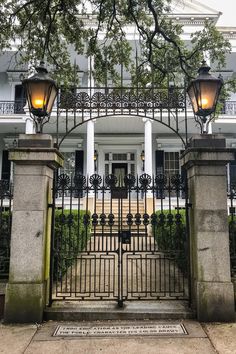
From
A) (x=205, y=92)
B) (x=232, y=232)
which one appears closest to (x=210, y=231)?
(x=232, y=232)

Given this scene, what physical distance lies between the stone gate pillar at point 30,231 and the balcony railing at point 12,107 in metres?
13.8

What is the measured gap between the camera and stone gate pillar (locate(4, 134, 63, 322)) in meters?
4.17

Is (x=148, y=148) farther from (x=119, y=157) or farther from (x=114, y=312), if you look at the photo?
(x=114, y=312)

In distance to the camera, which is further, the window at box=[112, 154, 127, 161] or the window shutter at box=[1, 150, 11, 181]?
the window at box=[112, 154, 127, 161]

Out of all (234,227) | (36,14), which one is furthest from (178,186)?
(36,14)

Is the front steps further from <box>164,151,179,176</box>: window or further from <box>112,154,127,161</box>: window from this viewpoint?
<box>112,154,127,161</box>: window

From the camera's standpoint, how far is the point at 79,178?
15.8 feet

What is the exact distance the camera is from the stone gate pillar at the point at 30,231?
4.17 m

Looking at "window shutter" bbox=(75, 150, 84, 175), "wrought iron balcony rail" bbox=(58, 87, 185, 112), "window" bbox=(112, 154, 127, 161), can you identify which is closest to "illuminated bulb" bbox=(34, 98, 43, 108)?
"wrought iron balcony rail" bbox=(58, 87, 185, 112)

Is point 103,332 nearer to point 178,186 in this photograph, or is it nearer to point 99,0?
point 178,186

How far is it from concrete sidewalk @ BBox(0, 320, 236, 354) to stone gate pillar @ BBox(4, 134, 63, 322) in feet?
1.13

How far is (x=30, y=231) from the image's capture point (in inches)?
170

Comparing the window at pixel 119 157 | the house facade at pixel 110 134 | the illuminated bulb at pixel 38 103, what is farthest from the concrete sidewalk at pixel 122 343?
the window at pixel 119 157

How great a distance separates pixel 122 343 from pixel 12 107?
1591 cm
